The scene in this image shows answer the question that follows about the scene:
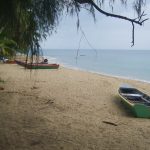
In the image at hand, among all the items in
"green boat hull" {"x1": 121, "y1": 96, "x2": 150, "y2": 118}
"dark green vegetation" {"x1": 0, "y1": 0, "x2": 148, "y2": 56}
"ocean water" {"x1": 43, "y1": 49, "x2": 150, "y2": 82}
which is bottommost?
"ocean water" {"x1": 43, "y1": 49, "x2": 150, "y2": 82}

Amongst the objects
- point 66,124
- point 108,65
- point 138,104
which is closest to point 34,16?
point 66,124

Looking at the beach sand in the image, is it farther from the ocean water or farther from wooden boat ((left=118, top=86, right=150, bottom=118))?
the ocean water

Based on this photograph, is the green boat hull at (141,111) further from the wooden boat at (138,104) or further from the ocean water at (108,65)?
the ocean water at (108,65)

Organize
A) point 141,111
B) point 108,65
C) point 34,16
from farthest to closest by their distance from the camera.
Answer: point 108,65 → point 141,111 → point 34,16

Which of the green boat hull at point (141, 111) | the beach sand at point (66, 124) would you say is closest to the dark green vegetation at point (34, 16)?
the beach sand at point (66, 124)

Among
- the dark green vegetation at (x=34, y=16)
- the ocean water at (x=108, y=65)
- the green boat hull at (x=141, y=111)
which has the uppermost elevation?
the dark green vegetation at (x=34, y=16)

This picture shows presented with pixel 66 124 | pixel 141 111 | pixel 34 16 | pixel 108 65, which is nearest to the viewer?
pixel 34 16

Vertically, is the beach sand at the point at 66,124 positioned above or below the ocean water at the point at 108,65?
above

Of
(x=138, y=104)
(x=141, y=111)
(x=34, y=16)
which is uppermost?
(x=34, y=16)

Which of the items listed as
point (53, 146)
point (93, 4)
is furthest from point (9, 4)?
point (53, 146)

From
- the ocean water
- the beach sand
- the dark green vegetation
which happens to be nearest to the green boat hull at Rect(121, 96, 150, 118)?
the beach sand

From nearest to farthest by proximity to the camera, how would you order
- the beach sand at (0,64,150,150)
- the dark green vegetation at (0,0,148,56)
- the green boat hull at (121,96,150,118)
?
the dark green vegetation at (0,0,148,56), the beach sand at (0,64,150,150), the green boat hull at (121,96,150,118)

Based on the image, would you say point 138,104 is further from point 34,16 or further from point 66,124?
point 34,16

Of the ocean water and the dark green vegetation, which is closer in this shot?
the dark green vegetation
